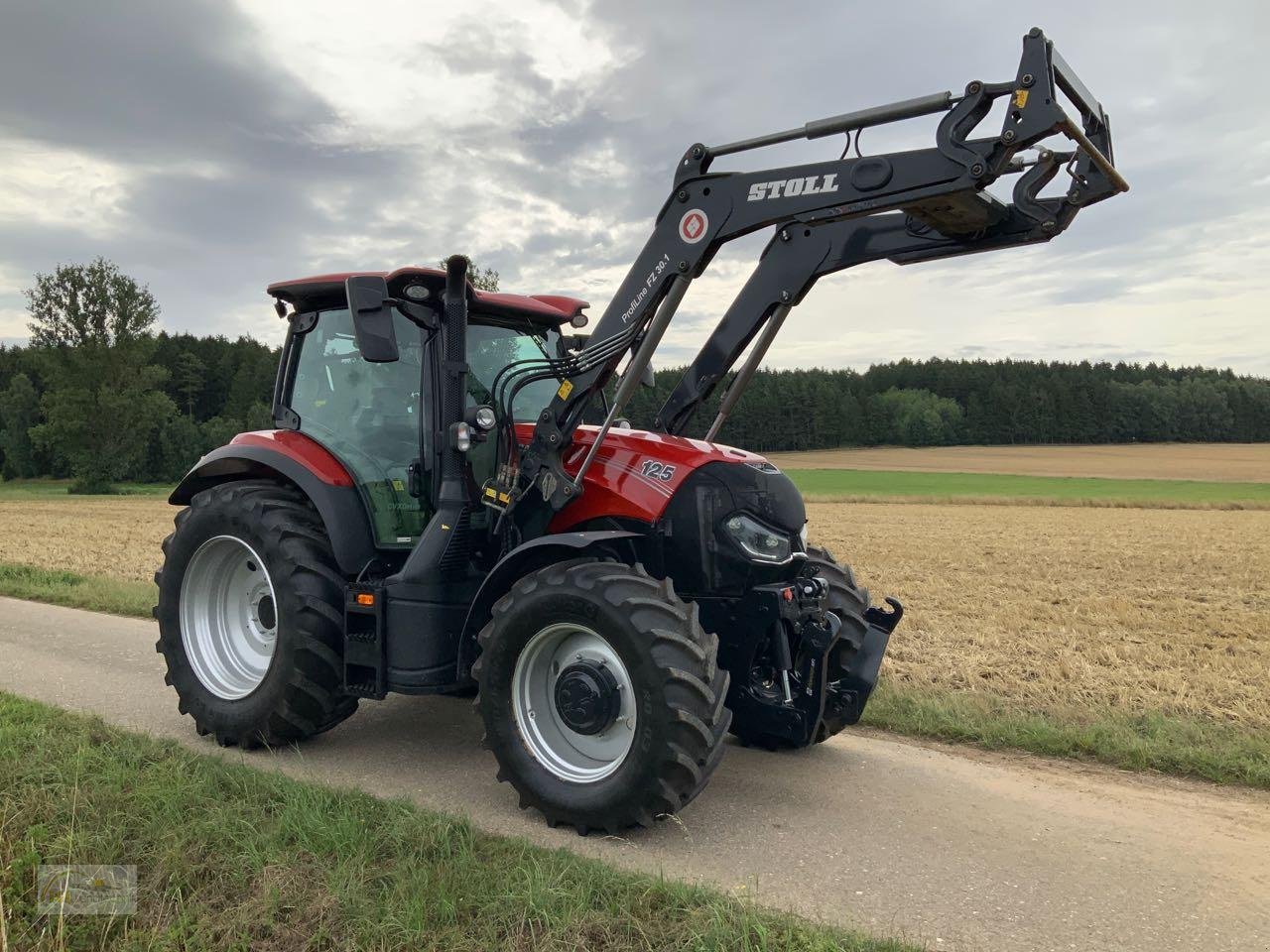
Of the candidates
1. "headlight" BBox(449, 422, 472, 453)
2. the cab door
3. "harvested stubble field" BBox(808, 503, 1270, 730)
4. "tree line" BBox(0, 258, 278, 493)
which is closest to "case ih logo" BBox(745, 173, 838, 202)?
"headlight" BBox(449, 422, 472, 453)

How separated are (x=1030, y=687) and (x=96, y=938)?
573 cm

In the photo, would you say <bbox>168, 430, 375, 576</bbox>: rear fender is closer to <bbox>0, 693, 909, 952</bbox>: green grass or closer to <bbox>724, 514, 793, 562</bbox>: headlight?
<bbox>0, 693, 909, 952</bbox>: green grass

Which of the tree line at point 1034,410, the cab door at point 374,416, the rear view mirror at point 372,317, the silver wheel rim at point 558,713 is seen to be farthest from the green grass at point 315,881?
the tree line at point 1034,410

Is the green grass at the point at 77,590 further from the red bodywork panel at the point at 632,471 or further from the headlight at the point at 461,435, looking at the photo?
the red bodywork panel at the point at 632,471

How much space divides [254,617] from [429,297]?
2.29 metres

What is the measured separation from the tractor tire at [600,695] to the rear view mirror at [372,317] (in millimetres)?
1298

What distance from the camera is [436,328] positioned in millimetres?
4957

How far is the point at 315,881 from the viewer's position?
3.38 meters

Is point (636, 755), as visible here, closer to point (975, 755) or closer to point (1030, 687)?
point (975, 755)

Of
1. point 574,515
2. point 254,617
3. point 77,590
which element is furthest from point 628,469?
point 77,590

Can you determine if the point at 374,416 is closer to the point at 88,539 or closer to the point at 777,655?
the point at 777,655

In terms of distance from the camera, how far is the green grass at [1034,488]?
31.9m

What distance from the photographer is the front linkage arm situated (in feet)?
12.2

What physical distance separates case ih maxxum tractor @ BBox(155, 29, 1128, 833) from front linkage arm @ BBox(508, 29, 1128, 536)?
1cm
